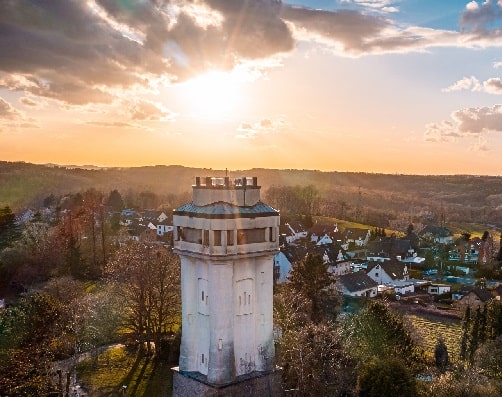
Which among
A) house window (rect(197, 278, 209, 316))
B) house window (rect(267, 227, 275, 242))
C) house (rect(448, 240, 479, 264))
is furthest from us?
house (rect(448, 240, 479, 264))

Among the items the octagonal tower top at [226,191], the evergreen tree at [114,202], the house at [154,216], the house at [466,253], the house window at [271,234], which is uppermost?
the octagonal tower top at [226,191]

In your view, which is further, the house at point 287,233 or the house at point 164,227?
the house at point 164,227

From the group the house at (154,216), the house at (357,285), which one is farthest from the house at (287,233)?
the house at (357,285)

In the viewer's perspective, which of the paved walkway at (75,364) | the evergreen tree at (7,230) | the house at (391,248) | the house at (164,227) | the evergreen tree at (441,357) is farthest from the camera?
the house at (164,227)

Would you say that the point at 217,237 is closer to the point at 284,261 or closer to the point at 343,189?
the point at 284,261

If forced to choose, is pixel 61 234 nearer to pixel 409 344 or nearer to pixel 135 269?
pixel 135 269

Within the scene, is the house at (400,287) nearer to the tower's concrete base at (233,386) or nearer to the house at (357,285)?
the house at (357,285)

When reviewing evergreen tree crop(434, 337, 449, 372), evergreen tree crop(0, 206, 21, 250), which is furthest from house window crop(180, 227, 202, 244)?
evergreen tree crop(0, 206, 21, 250)

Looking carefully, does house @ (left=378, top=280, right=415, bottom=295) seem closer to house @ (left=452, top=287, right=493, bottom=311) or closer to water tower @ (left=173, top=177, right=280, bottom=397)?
house @ (left=452, top=287, right=493, bottom=311)

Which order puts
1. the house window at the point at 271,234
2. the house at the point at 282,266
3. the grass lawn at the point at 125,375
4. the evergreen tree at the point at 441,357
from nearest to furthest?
the house window at the point at 271,234
the grass lawn at the point at 125,375
the evergreen tree at the point at 441,357
the house at the point at 282,266
